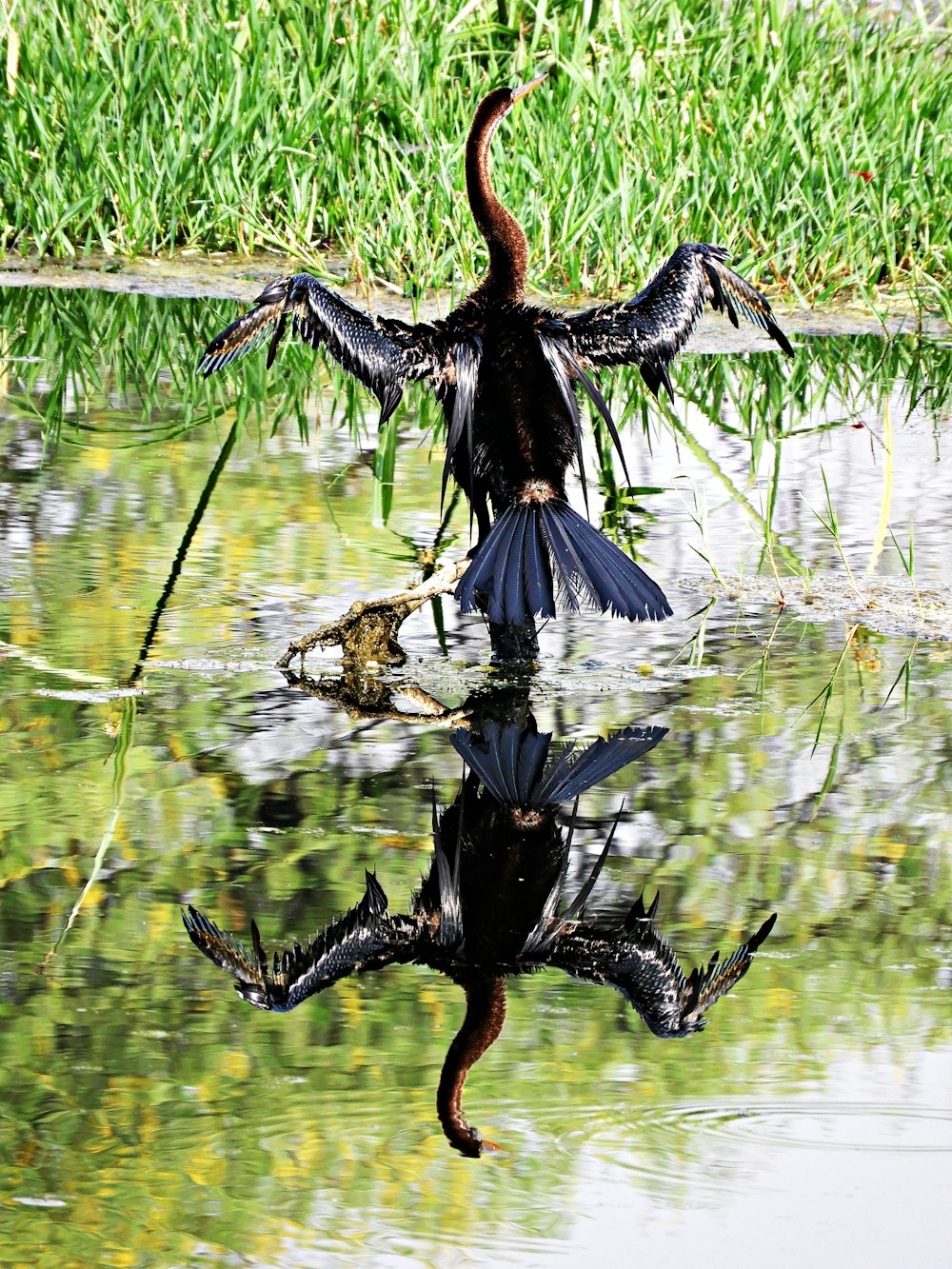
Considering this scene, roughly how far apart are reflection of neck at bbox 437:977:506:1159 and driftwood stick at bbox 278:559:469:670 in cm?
164

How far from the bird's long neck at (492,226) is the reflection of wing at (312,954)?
1.95 meters

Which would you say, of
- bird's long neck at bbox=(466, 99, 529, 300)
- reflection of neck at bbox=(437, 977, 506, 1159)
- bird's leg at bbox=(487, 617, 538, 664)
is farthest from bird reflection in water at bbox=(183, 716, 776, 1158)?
bird's long neck at bbox=(466, 99, 529, 300)

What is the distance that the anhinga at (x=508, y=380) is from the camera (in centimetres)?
409

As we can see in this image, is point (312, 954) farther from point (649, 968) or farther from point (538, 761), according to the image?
point (538, 761)

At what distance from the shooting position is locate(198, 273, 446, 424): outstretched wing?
14.2 feet

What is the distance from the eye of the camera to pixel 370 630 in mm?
4324

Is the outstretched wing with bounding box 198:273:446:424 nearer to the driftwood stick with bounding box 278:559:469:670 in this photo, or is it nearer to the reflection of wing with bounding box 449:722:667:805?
the driftwood stick with bounding box 278:559:469:670

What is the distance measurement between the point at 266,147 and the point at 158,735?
20.1 feet

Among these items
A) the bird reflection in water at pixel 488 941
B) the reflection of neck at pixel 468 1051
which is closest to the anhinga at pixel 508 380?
the bird reflection in water at pixel 488 941

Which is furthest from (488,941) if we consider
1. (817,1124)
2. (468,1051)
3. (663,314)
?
(663,314)

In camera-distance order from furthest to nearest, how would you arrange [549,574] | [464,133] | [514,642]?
[464,133] → [514,642] → [549,574]

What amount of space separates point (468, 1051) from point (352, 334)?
2222 mm

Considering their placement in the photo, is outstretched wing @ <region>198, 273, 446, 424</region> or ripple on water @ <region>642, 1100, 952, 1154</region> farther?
outstretched wing @ <region>198, 273, 446, 424</region>

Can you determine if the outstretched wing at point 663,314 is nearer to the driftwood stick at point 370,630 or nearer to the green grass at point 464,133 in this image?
the driftwood stick at point 370,630
